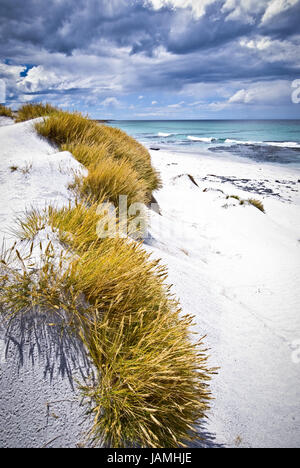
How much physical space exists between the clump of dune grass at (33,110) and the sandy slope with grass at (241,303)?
4151 mm

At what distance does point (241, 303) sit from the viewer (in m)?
3.24

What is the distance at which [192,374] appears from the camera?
51.4 inches

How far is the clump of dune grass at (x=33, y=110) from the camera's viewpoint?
603cm

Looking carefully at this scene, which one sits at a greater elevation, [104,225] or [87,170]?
[87,170]

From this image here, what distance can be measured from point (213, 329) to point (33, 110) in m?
6.97

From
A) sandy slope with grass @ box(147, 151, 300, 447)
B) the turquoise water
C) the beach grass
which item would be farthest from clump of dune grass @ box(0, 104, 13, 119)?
the turquoise water

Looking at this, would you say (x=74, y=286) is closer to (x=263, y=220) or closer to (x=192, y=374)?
(x=192, y=374)

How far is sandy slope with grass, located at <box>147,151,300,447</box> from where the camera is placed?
1.65 metres

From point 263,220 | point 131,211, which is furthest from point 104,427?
point 263,220

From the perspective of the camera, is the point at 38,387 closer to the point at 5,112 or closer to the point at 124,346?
the point at 124,346

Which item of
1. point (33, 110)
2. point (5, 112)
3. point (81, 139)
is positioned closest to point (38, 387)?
point (81, 139)
